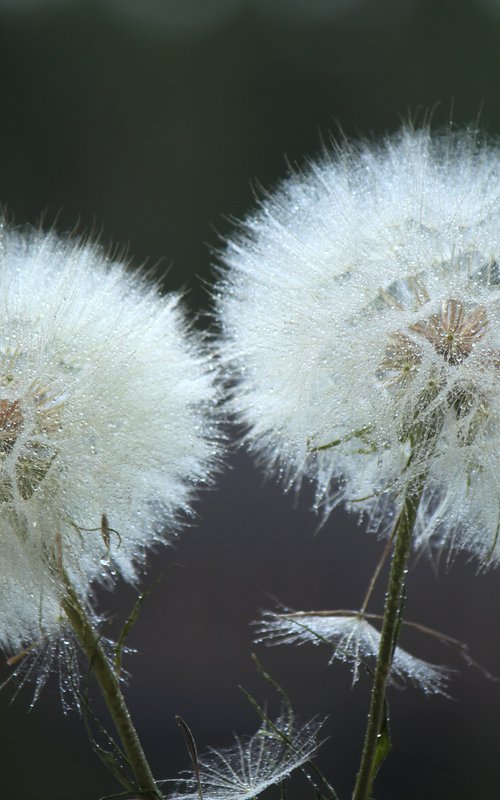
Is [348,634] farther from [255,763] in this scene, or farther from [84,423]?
[84,423]

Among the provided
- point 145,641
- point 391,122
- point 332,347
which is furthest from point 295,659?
point 391,122

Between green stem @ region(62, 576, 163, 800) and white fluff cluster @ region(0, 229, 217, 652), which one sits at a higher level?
white fluff cluster @ region(0, 229, 217, 652)

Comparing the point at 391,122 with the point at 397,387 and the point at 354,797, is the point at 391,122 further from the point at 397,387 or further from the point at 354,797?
the point at 354,797

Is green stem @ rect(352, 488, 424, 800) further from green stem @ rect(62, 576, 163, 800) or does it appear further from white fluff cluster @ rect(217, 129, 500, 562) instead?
green stem @ rect(62, 576, 163, 800)

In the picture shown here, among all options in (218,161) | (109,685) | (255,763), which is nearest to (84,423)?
(109,685)

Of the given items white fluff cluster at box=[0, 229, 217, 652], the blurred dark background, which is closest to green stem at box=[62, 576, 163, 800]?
white fluff cluster at box=[0, 229, 217, 652]
